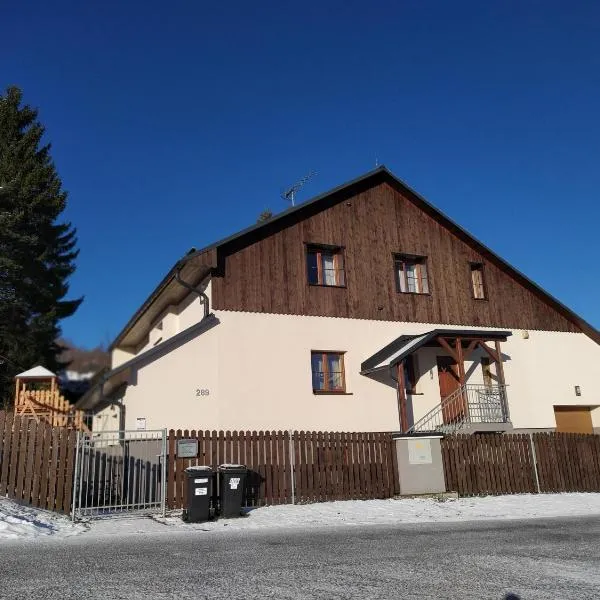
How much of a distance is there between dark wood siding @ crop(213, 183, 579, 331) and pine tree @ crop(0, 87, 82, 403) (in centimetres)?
1284

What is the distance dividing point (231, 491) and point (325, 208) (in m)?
10.3

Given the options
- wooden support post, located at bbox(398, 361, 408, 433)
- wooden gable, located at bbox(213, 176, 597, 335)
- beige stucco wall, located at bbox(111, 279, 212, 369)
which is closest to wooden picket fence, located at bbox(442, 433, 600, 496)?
wooden support post, located at bbox(398, 361, 408, 433)

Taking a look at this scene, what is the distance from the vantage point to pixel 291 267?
18.0 meters

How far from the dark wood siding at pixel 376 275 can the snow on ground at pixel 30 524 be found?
7.25 meters

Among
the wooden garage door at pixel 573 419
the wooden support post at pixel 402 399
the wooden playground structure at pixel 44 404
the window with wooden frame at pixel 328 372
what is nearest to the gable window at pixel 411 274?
the wooden support post at pixel 402 399

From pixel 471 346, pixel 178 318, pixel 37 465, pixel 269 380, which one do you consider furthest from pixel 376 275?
pixel 37 465

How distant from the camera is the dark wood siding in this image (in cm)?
1731

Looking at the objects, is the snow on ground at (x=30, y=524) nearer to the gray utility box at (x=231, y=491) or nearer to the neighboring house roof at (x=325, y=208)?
the gray utility box at (x=231, y=491)

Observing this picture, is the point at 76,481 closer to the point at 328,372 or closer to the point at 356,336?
the point at 328,372

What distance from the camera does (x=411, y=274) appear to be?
20547 mm

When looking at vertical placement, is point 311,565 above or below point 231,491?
below

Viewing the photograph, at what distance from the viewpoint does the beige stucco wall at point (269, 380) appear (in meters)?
15.9

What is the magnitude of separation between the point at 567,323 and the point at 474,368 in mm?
5506

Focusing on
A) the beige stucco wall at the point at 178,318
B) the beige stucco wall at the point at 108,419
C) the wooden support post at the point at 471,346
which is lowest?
the beige stucco wall at the point at 108,419
